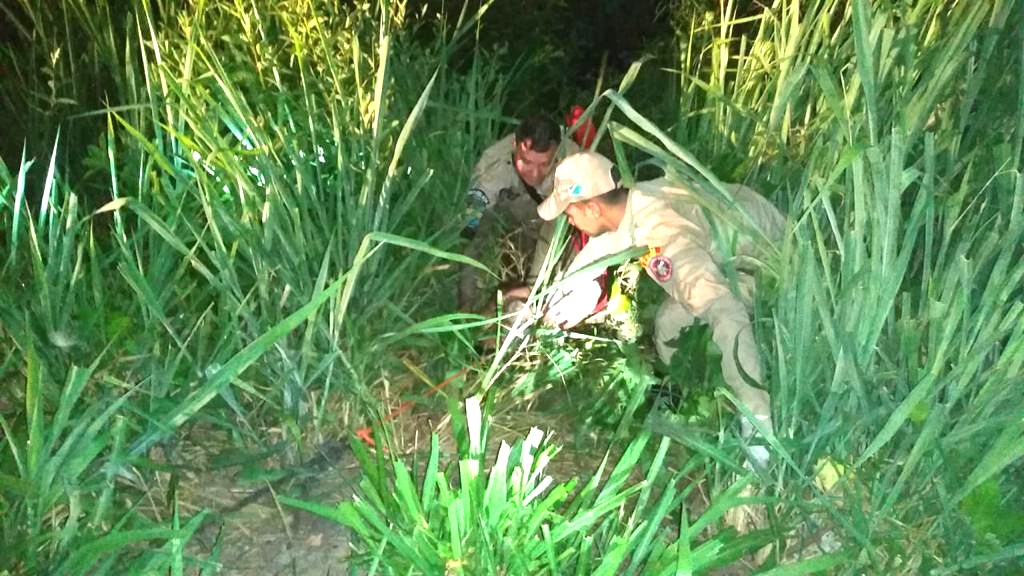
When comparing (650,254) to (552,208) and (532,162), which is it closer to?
(552,208)

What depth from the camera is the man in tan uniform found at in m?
2.62

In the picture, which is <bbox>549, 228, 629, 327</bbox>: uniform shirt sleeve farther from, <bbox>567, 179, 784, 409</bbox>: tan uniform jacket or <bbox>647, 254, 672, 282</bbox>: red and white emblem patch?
<bbox>647, 254, 672, 282</bbox>: red and white emblem patch

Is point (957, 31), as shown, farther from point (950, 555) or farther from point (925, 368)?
point (950, 555)

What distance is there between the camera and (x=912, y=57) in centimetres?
143

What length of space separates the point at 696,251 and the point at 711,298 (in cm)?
13

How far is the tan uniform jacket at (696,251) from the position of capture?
5.32 feet

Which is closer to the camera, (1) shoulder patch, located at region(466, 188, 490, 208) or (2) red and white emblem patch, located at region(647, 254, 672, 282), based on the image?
(2) red and white emblem patch, located at region(647, 254, 672, 282)

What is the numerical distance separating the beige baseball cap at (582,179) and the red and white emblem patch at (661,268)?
271 millimetres

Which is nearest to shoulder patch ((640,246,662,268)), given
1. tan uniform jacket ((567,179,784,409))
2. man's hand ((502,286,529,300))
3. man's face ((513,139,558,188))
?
tan uniform jacket ((567,179,784,409))

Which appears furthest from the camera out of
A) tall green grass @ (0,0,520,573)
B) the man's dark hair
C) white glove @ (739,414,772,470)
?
the man's dark hair

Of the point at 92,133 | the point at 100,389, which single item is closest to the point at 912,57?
the point at 100,389

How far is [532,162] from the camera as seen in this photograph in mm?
2812

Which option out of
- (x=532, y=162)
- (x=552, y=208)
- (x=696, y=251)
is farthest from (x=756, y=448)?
(x=532, y=162)

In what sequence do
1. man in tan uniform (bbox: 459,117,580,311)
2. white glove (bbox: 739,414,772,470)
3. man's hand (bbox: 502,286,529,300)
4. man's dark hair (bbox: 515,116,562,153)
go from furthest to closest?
1. man's dark hair (bbox: 515,116,562,153)
2. man in tan uniform (bbox: 459,117,580,311)
3. man's hand (bbox: 502,286,529,300)
4. white glove (bbox: 739,414,772,470)
